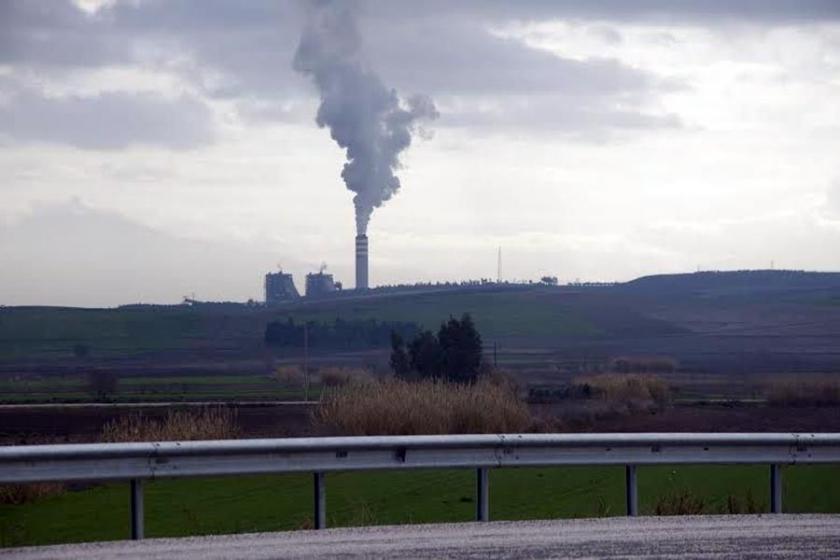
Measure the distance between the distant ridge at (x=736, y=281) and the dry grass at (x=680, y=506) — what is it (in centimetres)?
14991

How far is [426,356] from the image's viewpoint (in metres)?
50.4

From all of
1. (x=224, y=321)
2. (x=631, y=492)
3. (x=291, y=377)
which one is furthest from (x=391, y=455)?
(x=224, y=321)

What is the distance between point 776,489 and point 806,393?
1470 inches

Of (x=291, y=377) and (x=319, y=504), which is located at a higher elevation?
(x=319, y=504)

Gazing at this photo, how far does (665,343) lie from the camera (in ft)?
339

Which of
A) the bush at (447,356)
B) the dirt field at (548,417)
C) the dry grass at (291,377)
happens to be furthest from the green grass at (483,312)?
the dirt field at (548,417)

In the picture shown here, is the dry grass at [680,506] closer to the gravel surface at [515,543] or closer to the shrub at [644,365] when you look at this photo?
the gravel surface at [515,543]

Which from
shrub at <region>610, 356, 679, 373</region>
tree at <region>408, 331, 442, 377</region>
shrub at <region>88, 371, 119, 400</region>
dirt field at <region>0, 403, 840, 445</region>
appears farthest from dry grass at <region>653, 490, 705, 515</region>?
shrub at <region>610, 356, 679, 373</region>

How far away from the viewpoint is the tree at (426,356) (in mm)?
49656

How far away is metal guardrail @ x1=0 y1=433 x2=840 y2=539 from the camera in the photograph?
11000 millimetres

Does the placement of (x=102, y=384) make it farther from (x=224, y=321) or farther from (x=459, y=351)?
(x=224, y=321)

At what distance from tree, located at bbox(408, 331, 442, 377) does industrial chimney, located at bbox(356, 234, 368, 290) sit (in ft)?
158

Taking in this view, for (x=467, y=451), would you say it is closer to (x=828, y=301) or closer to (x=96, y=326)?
(x=96, y=326)

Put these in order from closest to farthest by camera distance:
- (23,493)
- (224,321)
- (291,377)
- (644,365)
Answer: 1. (23,493)
2. (291,377)
3. (644,365)
4. (224,321)
